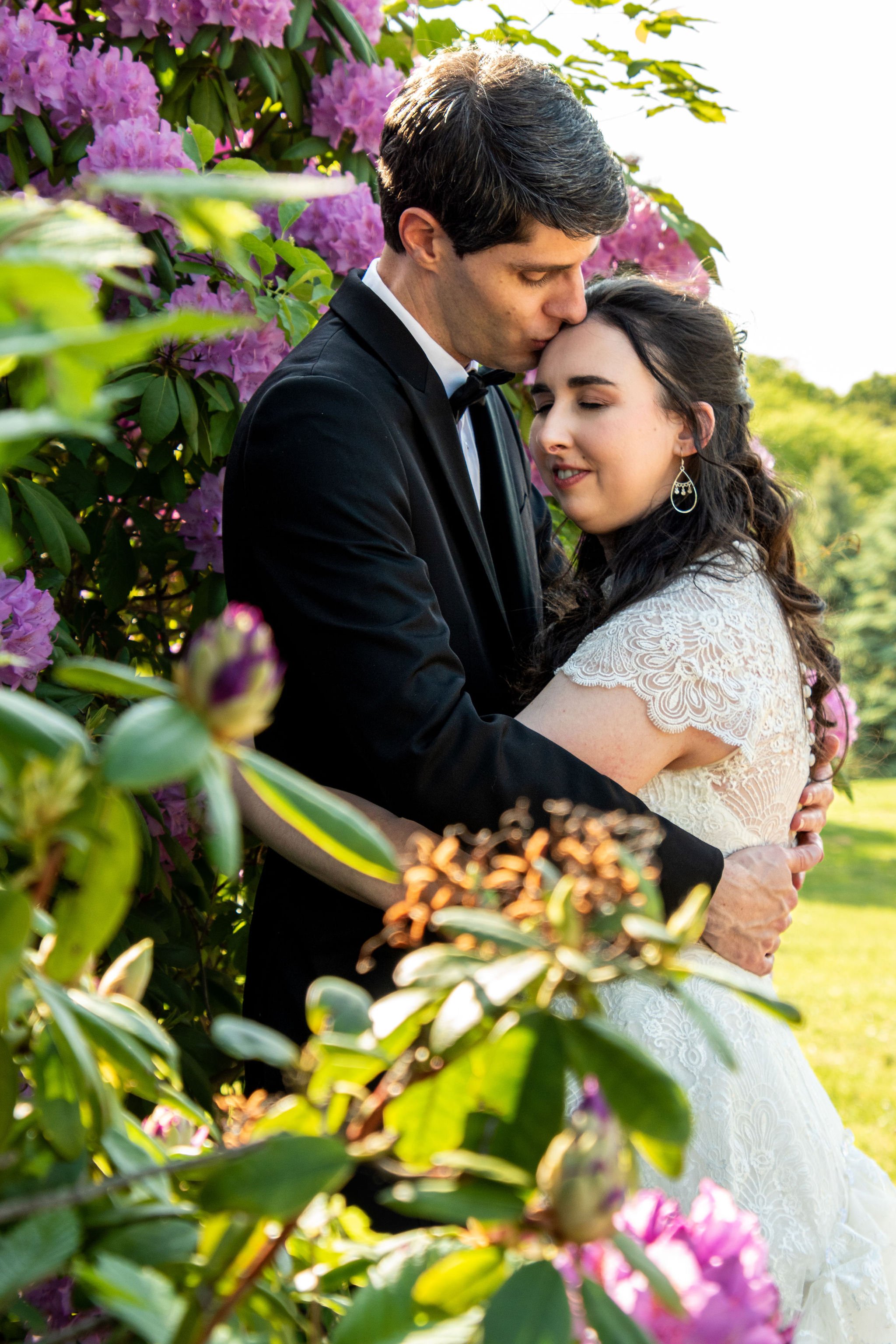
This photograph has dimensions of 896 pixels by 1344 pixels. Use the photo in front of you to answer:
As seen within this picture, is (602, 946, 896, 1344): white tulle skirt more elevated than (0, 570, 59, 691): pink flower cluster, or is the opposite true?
(0, 570, 59, 691): pink flower cluster

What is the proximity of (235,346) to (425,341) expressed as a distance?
15.4 inches

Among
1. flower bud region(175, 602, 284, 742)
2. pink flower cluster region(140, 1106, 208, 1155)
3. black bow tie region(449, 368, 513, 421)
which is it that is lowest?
pink flower cluster region(140, 1106, 208, 1155)

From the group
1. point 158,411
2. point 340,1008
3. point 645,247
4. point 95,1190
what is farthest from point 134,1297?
point 645,247

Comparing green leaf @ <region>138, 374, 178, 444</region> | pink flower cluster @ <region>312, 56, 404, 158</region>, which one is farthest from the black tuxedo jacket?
pink flower cluster @ <region>312, 56, 404, 158</region>

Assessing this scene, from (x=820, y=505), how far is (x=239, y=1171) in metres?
39.0

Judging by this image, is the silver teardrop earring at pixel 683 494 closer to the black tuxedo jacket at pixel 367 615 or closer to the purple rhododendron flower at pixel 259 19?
the black tuxedo jacket at pixel 367 615

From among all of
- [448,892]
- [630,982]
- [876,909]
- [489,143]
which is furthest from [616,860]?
[876,909]

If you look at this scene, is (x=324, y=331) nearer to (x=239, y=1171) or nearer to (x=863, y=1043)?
(x=239, y=1171)

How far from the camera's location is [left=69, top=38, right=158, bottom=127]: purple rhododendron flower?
2.13 metres

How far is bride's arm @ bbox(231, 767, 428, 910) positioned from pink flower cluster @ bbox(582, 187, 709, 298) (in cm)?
158

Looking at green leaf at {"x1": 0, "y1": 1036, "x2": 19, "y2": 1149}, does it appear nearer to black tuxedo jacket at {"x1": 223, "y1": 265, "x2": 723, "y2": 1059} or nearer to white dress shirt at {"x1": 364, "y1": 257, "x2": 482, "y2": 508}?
black tuxedo jacket at {"x1": 223, "y1": 265, "x2": 723, "y2": 1059}

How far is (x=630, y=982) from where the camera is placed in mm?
1981

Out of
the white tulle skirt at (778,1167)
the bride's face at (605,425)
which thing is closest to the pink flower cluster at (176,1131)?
the white tulle skirt at (778,1167)

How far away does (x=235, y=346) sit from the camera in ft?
7.11
